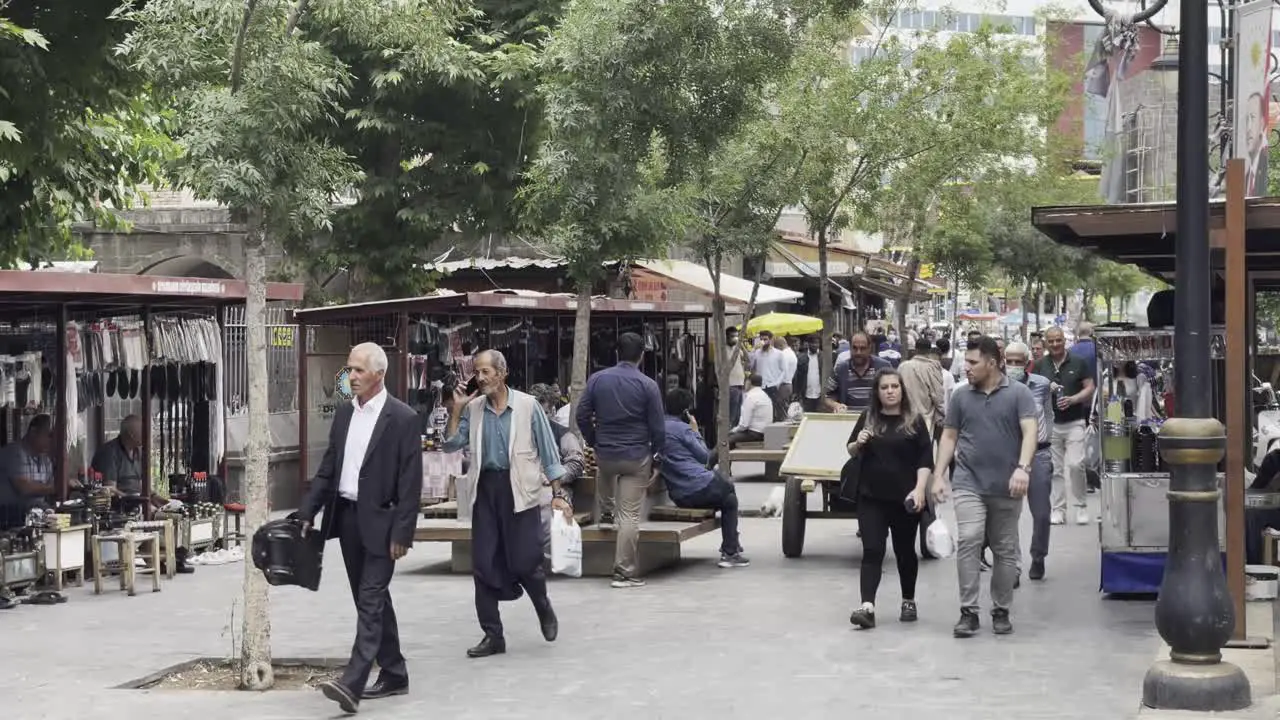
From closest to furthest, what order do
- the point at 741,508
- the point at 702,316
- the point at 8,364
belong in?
the point at 8,364 → the point at 741,508 → the point at 702,316

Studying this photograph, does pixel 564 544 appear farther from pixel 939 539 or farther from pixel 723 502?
pixel 723 502

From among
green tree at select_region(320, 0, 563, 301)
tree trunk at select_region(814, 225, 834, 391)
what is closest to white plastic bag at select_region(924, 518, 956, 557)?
green tree at select_region(320, 0, 563, 301)

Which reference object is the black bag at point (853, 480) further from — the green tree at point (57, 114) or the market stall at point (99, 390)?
the green tree at point (57, 114)

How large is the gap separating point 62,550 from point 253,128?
15.7 feet

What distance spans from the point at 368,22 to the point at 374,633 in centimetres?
376

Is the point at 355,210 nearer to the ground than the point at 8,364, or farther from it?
farther from it

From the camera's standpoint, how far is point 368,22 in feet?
32.9

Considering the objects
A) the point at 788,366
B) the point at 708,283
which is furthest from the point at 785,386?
the point at 708,283

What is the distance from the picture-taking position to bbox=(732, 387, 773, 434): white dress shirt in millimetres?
21484

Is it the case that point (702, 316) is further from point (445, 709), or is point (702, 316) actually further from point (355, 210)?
point (445, 709)

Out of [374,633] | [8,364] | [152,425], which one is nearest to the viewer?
[374,633]

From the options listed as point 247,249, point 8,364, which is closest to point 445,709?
point 247,249

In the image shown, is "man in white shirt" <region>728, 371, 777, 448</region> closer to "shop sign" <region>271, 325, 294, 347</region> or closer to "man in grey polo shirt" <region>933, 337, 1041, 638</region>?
"shop sign" <region>271, 325, 294, 347</region>

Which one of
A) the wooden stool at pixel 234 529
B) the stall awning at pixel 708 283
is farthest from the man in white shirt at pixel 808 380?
the wooden stool at pixel 234 529
